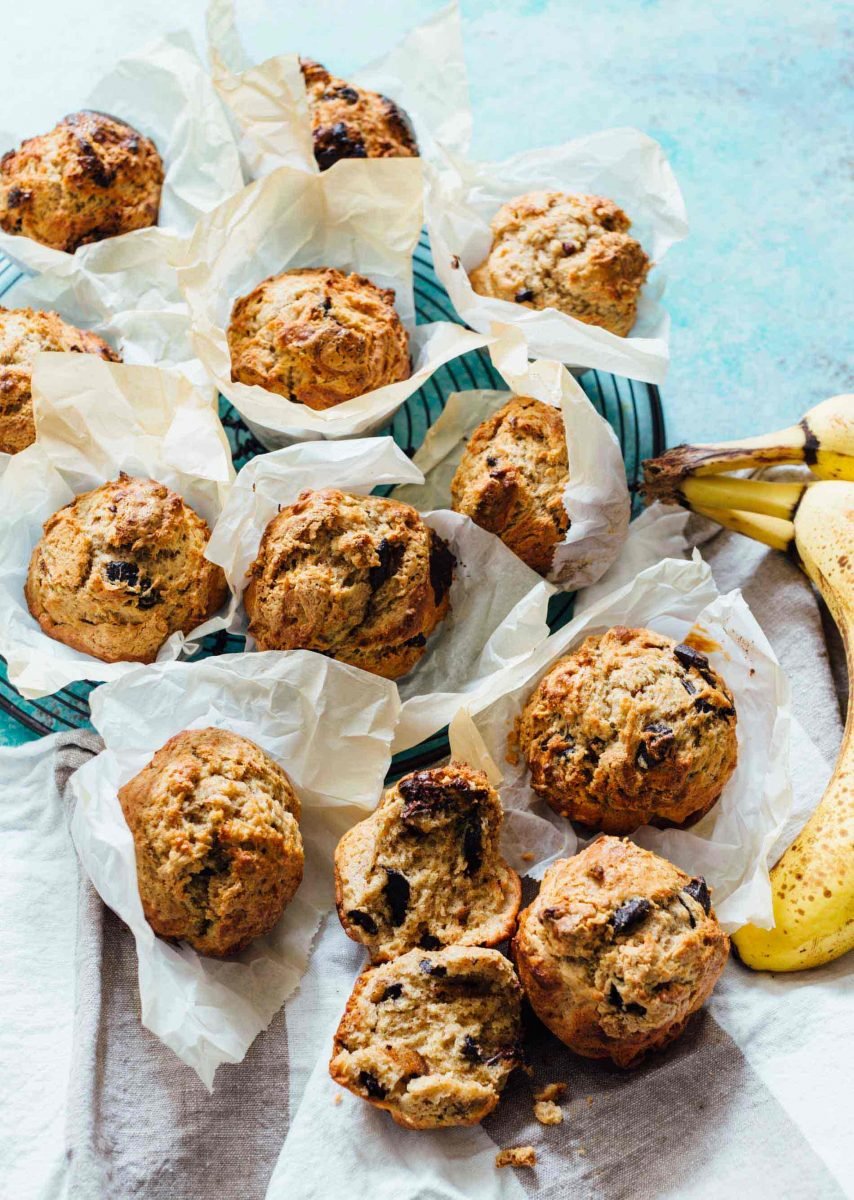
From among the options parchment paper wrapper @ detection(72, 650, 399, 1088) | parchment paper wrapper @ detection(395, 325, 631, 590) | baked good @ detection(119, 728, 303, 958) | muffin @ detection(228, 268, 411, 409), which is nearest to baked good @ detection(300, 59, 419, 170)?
muffin @ detection(228, 268, 411, 409)

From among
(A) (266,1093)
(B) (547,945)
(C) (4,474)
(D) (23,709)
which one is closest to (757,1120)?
(B) (547,945)

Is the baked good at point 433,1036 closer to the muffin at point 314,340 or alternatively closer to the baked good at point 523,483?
the baked good at point 523,483

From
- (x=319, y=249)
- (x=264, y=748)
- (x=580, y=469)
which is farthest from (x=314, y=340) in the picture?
(x=264, y=748)

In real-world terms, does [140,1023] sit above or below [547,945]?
below

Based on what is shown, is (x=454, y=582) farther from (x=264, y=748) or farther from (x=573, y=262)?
(x=573, y=262)

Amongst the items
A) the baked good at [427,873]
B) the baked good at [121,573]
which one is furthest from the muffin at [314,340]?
the baked good at [427,873]

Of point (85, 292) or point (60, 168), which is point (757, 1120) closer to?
point (85, 292)
